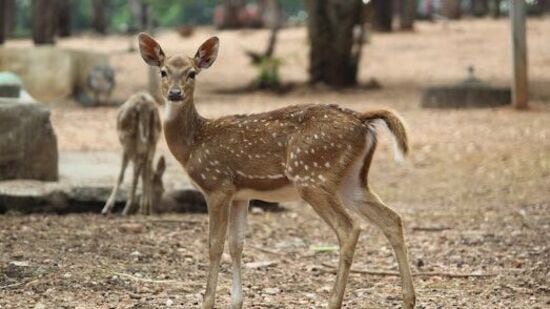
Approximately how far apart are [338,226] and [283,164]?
450 millimetres

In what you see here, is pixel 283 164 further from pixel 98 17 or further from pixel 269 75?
pixel 98 17

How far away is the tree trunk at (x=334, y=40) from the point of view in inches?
888

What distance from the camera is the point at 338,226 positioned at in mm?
5965

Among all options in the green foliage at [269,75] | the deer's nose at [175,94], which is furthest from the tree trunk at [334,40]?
the deer's nose at [175,94]

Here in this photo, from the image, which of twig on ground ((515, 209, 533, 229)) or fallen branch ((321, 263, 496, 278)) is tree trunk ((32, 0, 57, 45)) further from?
fallen branch ((321, 263, 496, 278))

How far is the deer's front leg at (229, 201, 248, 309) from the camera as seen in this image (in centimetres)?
620

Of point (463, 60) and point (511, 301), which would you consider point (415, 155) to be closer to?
point (511, 301)

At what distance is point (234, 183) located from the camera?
618 centimetres

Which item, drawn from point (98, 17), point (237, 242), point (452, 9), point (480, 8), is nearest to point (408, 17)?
point (452, 9)

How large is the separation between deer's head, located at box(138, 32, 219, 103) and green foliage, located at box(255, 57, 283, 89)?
16294mm

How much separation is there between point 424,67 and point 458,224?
647 inches

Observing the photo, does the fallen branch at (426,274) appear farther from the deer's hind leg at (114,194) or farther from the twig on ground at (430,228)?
the deer's hind leg at (114,194)

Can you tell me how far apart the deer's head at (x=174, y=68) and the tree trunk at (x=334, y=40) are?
16.1 m

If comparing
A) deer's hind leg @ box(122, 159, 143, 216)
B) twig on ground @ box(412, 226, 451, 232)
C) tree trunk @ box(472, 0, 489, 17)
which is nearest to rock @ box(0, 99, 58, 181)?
deer's hind leg @ box(122, 159, 143, 216)
